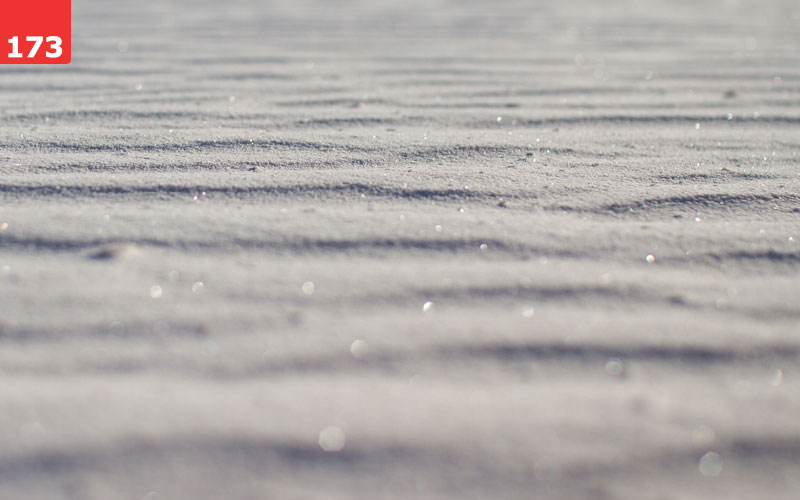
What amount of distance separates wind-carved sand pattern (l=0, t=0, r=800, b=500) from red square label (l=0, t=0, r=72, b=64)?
1.06 meters

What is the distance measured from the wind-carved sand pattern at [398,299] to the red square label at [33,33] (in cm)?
106

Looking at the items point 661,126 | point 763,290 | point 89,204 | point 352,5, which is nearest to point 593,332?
point 763,290

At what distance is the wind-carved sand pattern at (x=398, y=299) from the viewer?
0.89m

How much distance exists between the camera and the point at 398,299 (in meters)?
1.22

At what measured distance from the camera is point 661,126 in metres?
2.35

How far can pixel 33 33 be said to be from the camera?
378 centimetres

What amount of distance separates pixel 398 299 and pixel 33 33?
337 centimetres

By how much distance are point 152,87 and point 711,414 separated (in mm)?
2437

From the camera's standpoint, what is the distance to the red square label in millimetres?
3420

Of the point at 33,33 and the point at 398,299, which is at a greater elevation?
the point at 33,33

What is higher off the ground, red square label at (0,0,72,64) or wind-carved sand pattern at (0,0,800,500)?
red square label at (0,0,72,64)

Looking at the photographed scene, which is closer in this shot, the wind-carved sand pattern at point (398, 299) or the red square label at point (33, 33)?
the wind-carved sand pattern at point (398, 299)

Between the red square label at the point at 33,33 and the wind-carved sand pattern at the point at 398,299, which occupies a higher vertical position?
the red square label at the point at 33,33

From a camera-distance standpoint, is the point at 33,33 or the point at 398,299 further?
the point at 33,33
